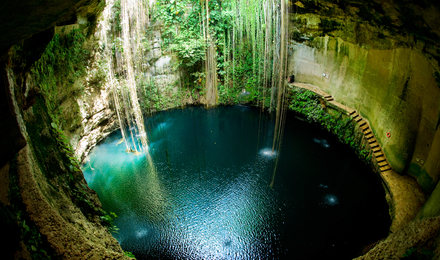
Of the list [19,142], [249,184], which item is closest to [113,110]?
[249,184]

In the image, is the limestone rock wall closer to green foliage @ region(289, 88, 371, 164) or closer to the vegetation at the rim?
green foliage @ region(289, 88, 371, 164)

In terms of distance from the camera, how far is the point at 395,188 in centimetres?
625

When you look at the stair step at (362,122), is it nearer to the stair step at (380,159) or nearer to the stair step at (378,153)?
the stair step at (378,153)

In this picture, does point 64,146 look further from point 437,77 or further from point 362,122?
point 362,122

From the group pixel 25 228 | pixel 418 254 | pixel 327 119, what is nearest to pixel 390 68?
pixel 327 119

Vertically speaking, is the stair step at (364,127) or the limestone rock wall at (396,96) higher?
the limestone rock wall at (396,96)

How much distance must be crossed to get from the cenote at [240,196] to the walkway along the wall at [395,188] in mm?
344

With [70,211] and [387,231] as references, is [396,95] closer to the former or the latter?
[387,231]

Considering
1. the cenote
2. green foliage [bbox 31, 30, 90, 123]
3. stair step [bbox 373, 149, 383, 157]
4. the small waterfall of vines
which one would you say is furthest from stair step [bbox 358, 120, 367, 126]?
green foliage [bbox 31, 30, 90, 123]

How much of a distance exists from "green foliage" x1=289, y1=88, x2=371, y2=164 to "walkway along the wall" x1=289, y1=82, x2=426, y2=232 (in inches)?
11.0

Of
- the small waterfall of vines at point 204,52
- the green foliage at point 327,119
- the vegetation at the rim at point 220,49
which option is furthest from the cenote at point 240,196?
the vegetation at the rim at point 220,49

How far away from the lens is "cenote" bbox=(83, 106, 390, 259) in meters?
5.48

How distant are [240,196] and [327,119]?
5.37m

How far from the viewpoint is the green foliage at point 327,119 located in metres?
8.25
